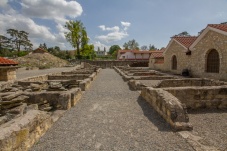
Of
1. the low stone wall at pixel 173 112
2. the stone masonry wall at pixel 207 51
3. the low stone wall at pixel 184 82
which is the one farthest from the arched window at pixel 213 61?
the low stone wall at pixel 173 112

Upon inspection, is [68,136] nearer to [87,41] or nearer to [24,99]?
[24,99]

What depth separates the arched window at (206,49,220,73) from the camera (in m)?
13.7

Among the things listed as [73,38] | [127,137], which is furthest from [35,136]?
[73,38]

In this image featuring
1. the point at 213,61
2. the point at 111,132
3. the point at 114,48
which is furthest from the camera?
the point at 114,48

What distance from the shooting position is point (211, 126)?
195 inches

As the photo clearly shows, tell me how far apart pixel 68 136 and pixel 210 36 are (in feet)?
47.5

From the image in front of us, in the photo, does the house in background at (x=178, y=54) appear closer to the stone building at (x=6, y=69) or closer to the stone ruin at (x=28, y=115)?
the stone ruin at (x=28, y=115)

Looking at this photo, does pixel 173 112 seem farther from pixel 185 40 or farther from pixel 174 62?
pixel 174 62

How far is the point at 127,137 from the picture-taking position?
13.2ft

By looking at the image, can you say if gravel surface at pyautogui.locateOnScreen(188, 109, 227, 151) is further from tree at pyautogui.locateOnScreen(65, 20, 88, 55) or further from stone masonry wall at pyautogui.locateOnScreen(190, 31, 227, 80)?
tree at pyautogui.locateOnScreen(65, 20, 88, 55)

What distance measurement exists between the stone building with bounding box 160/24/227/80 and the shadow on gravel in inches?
365

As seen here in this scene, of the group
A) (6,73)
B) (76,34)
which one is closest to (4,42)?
(76,34)

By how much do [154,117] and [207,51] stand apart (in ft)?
39.2

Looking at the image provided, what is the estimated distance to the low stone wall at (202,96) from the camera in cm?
662
